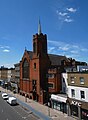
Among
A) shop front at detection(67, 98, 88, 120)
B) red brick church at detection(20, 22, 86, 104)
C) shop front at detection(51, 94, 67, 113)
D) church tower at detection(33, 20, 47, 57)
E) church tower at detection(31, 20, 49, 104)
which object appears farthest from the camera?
church tower at detection(33, 20, 47, 57)

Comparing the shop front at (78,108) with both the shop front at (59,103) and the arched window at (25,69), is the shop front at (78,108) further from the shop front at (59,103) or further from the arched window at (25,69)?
the arched window at (25,69)

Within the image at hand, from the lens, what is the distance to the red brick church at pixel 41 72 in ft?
194

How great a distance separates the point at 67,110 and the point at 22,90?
126ft

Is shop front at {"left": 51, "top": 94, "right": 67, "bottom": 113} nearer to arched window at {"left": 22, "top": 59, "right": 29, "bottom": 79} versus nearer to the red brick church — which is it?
the red brick church

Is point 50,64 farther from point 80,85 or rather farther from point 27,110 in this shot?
point 80,85

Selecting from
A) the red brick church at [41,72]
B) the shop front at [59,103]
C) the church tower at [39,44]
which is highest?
the church tower at [39,44]

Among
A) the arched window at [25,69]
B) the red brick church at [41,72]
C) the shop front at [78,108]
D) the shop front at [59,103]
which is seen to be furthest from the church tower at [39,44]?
the shop front at [78,108]

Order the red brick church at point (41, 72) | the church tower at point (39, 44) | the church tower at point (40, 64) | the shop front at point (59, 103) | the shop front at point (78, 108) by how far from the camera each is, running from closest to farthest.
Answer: the shop front at point (78, 108)
the shop front at point (59, 103)
the red brick church at point (41, 72)
the church tower at point (40, 64)
the church tower at point (39, 44)

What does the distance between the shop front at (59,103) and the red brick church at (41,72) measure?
579 centimetres

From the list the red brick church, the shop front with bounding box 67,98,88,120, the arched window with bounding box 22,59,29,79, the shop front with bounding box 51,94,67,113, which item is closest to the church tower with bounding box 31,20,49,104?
the red brick church

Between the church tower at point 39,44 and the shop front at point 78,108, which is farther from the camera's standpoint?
the church tower at point 39,44

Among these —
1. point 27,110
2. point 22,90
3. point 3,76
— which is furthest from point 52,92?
point 3,76

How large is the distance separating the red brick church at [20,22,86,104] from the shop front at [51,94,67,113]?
579 cm

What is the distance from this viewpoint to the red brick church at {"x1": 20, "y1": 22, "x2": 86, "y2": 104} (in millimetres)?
58987
